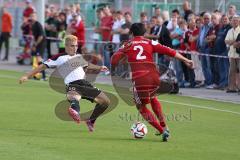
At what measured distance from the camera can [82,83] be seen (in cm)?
1574

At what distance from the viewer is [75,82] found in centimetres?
Answer: 1576

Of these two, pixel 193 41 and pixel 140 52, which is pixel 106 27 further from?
pixel 140 52

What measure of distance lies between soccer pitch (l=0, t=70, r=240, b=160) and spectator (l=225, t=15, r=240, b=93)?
2460 mm

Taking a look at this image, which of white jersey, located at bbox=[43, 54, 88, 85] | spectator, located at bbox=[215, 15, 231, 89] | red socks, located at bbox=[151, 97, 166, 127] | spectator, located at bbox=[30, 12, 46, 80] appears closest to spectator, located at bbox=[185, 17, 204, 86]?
spectator, located at bbox=[215, 15, 231, 89]

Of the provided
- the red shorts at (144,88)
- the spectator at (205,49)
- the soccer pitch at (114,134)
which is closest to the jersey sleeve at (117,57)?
the red shorts at (144,88)

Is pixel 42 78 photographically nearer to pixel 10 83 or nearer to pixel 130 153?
pixel 10 83

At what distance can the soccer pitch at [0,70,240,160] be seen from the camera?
12.7m

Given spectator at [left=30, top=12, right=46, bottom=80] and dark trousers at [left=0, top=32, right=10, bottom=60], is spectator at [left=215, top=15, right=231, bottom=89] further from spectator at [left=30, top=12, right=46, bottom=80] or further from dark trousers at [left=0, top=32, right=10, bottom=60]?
dark trousers at [left=0, top=32, right=10, bottom=60]

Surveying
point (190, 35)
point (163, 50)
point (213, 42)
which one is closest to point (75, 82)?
point (163, 50)

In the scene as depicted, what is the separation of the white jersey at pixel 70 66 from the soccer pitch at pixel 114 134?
899mm

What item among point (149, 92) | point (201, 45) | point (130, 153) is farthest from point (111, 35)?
point (130, 153)

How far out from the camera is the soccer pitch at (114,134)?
12688 mm

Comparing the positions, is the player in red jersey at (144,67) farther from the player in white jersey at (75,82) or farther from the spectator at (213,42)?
the spectator at (213,42)

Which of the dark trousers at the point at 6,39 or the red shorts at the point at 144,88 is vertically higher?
the red shorts at the point at 144,88
